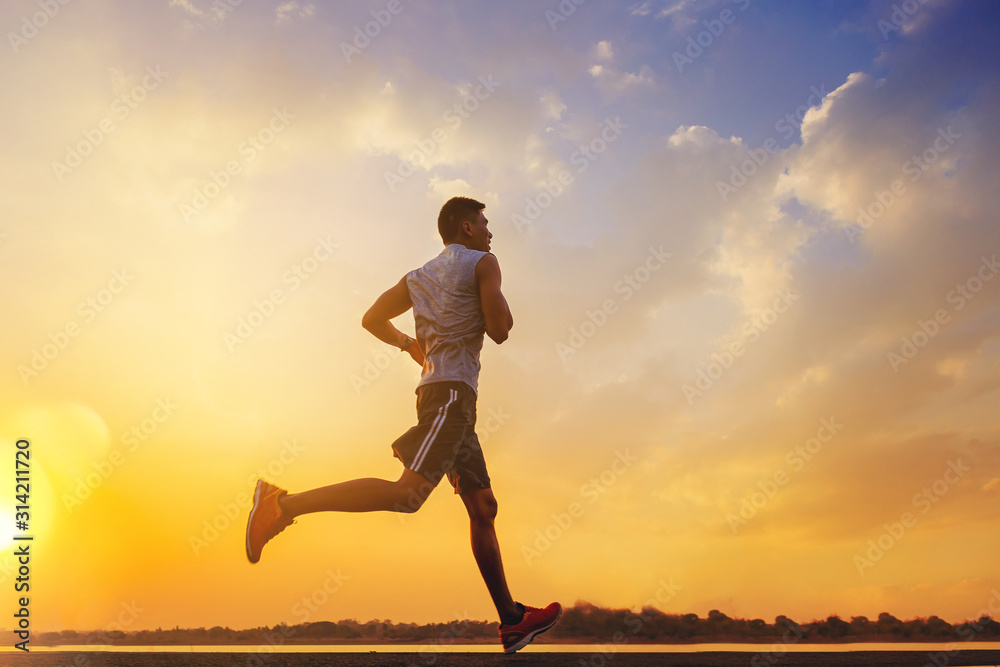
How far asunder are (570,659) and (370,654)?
1.27 metres

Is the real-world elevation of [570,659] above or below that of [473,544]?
below

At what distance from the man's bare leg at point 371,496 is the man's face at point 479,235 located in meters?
1.57

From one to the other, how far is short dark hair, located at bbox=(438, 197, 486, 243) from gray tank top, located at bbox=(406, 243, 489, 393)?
26 cm

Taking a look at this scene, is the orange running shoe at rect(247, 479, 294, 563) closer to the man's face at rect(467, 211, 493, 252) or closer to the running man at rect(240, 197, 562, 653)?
the running man at rect(240, 197, 562, 653)

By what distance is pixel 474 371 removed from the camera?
3803mm

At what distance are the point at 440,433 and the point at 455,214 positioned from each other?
1.54 m

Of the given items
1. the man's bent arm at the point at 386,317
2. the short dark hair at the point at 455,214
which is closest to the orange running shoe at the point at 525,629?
the man's bent arm at the point at 386,317

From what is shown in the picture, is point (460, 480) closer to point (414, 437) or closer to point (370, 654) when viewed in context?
point (414, 437)

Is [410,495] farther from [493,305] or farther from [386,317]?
[386,317]

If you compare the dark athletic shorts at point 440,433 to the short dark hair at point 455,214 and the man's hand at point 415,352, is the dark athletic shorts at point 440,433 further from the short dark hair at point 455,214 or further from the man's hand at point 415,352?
the short dark hair at point 455,214

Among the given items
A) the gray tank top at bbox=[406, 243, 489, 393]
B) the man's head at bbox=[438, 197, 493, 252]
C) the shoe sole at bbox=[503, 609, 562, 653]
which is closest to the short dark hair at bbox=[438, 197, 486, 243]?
the man's head at bbox=[438, 197, 493, 252]

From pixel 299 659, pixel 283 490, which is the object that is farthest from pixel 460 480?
pixel 299 659

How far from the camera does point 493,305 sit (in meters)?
3.73

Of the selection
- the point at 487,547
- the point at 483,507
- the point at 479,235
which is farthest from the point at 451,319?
the point at 487,547
